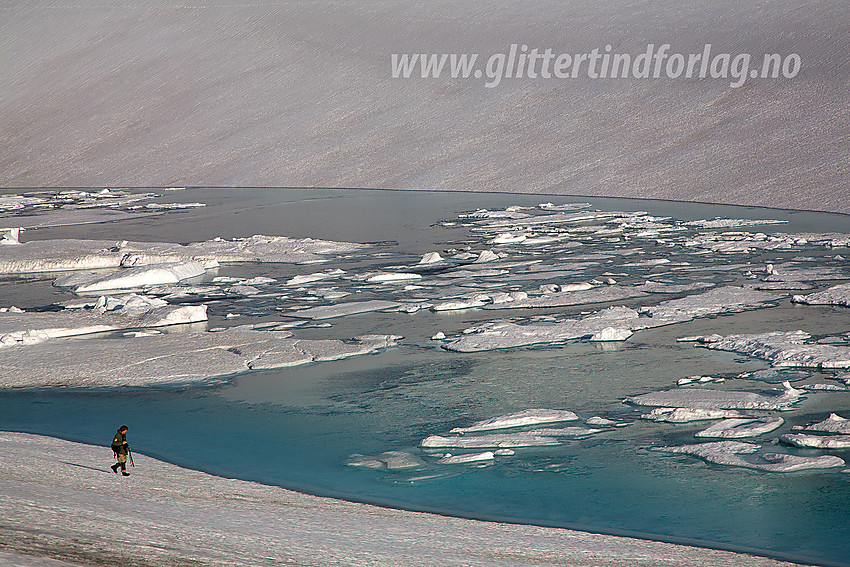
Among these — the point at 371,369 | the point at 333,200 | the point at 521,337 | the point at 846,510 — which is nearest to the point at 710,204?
the point at 333,200

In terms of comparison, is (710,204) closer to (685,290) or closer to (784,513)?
(685,290)

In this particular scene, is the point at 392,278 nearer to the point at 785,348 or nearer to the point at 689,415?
the point at 785,348

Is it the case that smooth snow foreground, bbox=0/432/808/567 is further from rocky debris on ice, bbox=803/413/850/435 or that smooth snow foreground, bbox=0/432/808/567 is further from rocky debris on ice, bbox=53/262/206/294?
rocky debris on ice, bbox=53/262/206/294

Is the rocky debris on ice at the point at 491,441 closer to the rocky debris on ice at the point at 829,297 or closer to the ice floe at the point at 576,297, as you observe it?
the ice floe at the point at 576,297

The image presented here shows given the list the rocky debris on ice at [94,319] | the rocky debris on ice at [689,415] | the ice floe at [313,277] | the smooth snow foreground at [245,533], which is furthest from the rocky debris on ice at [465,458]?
the ice floe at [313,277]

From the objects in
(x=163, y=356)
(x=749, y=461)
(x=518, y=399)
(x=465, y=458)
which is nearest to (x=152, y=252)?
(x=163, y=356)
